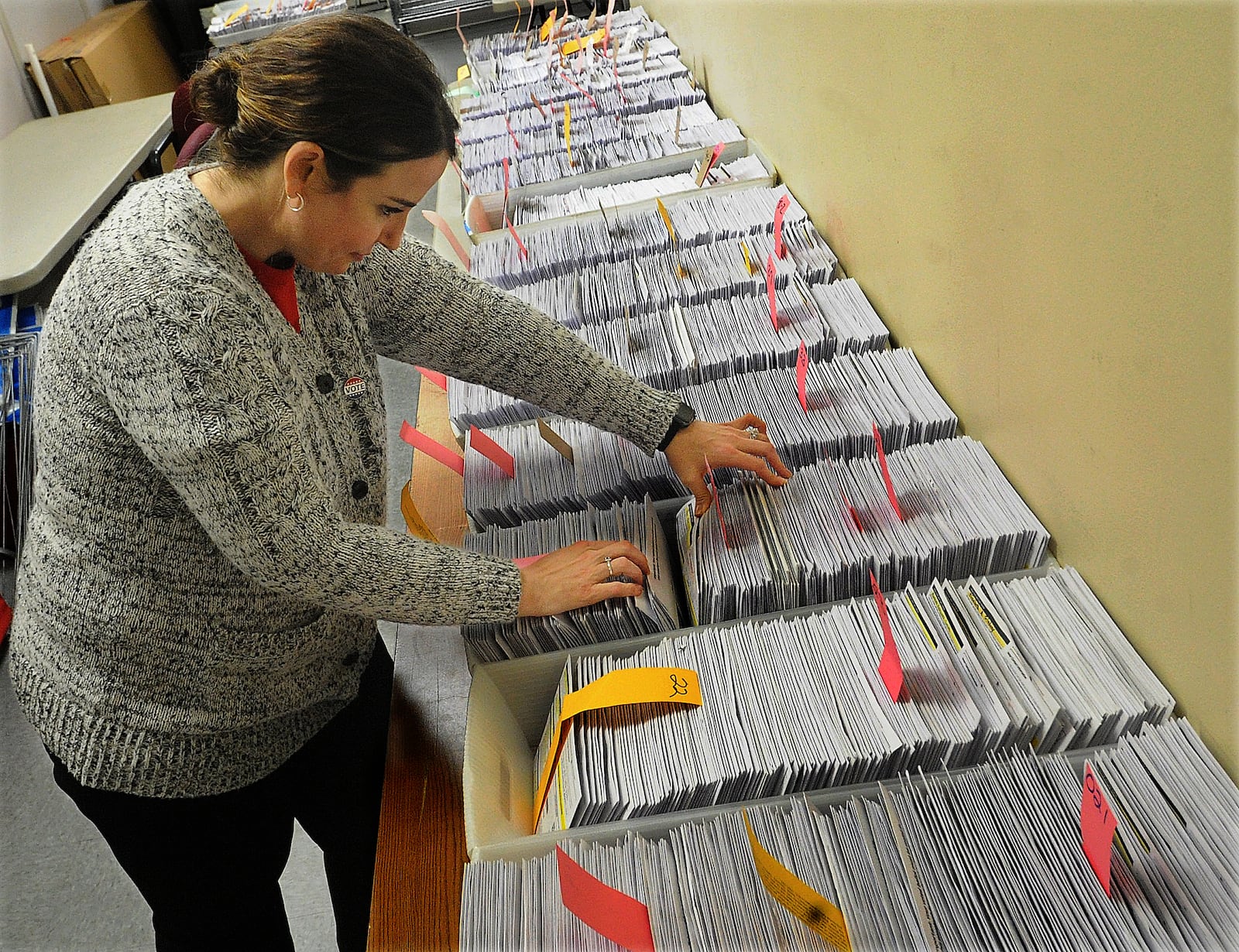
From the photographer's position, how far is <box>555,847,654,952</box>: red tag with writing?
2.63 ft

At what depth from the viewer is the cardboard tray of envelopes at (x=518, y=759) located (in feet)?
3.13

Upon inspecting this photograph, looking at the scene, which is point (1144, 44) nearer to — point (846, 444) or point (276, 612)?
point (846, 444)

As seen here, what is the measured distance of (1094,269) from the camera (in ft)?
2.95

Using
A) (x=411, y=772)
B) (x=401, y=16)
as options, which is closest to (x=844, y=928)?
(x=411, y=772)

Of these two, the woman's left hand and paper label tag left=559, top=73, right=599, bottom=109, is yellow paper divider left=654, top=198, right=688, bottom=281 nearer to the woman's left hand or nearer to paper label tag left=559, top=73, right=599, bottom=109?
the woman's left hand

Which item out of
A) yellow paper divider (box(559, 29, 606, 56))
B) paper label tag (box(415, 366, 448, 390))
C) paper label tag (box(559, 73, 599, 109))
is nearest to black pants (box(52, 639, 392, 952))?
paper label tag (box(415, 366, 448, 390))

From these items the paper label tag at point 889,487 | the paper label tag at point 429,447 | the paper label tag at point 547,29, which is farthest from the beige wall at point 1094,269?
the paper label tag at point 547,29

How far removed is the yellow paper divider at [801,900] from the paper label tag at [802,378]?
0.79 metres

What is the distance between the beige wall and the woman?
14.5 inches

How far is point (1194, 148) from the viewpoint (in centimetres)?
72

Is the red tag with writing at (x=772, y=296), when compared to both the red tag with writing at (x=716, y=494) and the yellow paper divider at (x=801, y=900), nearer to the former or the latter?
the red tag with writing at (x=716, y=494)

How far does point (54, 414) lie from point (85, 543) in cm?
15

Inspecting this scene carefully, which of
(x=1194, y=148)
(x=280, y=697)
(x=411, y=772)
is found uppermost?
(x=1194, y=148)

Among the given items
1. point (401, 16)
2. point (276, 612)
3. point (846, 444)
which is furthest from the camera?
point (401, 16)
